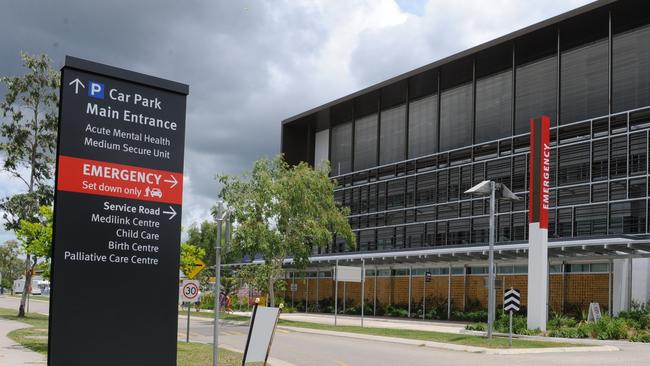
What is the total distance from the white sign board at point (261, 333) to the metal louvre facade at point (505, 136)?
32.7m

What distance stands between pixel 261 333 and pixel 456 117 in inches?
1754

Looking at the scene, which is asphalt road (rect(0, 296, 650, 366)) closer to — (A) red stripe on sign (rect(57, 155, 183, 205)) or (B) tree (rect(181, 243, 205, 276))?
(B) tree (rect(181, 243, 205, 276))

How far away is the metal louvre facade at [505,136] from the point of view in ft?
142

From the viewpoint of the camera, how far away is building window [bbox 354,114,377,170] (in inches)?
2530

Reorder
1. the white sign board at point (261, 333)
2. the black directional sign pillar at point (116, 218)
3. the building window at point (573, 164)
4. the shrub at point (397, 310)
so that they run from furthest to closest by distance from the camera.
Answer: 1. the shrub at point (397, 310)
2. the building window at point (573, 164)
3. the white sign board at point (261, 333)
4. the black directional sign pillar at point (116, 218)

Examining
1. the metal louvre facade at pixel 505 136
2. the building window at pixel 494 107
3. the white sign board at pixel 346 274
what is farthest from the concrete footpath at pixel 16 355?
the building window at pixel 494 107

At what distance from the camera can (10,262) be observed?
112000 mm

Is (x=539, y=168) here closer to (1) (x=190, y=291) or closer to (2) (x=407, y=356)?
(2) (x=407, y=356)

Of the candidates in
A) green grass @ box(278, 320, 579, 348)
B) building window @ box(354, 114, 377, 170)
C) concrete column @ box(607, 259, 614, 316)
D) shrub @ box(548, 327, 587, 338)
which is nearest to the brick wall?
concrete column @ box(607, 259, 614, 316)

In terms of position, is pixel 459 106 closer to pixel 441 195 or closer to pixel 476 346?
pixel 441 195

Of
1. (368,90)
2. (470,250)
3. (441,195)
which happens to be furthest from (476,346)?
(368,90)

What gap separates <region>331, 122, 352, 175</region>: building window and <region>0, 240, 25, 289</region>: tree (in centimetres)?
4984

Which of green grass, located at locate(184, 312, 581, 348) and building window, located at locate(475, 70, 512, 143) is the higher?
building window, located at locate(475, 70, 512, 143)

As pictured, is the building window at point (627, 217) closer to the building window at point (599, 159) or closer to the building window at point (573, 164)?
the building window at point (599, 159)
